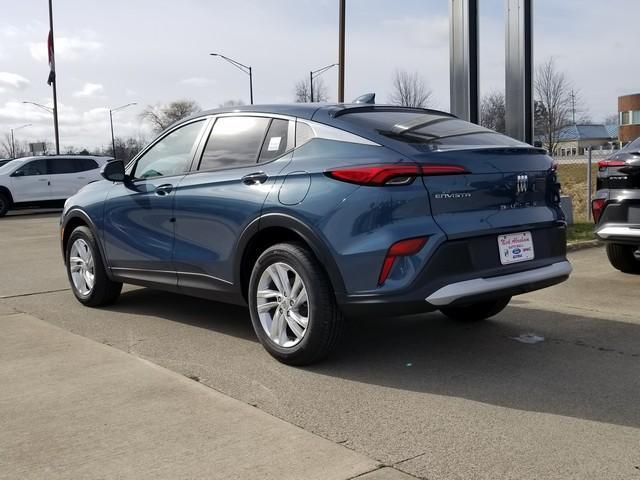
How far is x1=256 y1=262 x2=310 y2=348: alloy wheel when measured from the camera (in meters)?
4.44

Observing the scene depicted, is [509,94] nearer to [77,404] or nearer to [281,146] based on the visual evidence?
[281,146]

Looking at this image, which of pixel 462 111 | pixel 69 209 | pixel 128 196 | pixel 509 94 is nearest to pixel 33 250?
pixel 69 209

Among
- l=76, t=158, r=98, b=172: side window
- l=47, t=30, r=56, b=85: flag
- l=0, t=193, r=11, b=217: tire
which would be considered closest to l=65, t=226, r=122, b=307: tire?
l=0, t=193, r=11, b=217: tire

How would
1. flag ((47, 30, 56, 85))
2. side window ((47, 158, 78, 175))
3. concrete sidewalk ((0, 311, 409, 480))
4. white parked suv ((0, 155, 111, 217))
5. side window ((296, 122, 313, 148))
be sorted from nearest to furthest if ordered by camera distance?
concrete sidewalk ((0, 311, 409, 480)) < side window ((296, 122, 313, 148)) < white parked suv ((0, 155, 111, 217)) < side window ((47, 158, 78, 175)) < flag ((47, 30, 56, 85))

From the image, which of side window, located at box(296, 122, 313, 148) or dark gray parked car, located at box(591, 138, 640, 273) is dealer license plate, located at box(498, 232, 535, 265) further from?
dark gray parked car, located at box(591, 138, 640, 273)

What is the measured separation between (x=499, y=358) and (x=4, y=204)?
18.9 metres

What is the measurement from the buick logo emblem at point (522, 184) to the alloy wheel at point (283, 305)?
147cm

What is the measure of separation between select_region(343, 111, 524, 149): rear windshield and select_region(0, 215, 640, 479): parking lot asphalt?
1.38 metres

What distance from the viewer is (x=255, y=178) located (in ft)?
15.5

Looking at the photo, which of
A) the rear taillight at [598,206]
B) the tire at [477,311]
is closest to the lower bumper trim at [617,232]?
the rear taillight at [598,206]

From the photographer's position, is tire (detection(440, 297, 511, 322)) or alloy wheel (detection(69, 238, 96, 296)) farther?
alloy wheel (detection(69, 238, 96, 296))

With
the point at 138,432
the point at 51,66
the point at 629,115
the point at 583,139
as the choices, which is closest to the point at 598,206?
the point at 138,432

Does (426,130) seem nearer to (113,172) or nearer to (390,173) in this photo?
(390,173)

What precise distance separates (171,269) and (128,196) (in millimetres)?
862
